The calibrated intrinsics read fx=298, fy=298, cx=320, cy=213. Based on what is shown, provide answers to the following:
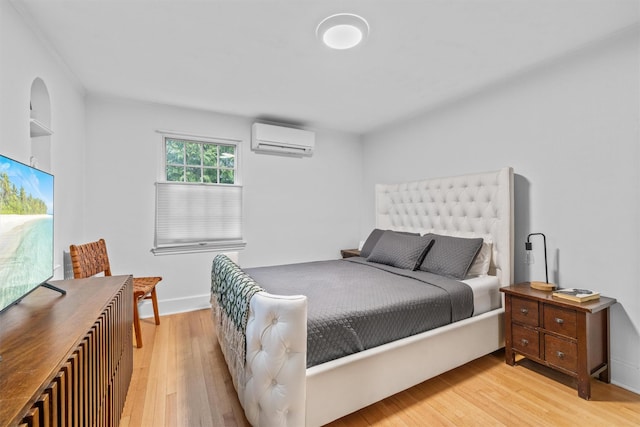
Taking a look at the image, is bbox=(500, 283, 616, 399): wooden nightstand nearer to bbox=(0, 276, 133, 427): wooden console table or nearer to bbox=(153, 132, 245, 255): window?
bbox=(0, 276, 133, 427): wooden console table

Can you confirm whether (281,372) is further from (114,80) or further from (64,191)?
(114,80)

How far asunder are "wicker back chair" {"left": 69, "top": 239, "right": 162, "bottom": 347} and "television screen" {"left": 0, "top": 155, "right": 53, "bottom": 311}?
1.05 metres

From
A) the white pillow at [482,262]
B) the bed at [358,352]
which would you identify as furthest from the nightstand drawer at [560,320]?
the white pillow at [482,262]

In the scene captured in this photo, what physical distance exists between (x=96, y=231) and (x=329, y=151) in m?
3.04

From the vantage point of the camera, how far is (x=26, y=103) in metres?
1.87

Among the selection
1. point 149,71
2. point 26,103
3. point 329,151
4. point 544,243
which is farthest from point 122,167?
point 544,243

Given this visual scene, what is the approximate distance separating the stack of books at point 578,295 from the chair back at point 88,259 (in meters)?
3.59

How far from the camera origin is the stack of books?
198cm

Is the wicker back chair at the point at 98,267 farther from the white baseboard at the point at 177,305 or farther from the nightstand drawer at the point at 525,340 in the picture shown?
the nightstand drawer at the point at 525,340

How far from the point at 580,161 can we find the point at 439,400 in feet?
6.73

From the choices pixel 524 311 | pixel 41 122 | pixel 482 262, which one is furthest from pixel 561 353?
pixel 41 122

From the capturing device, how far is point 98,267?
8.93ft

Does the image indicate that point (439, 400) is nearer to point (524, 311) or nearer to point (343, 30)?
point (524, 311)

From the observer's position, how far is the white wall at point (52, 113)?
167 cm
